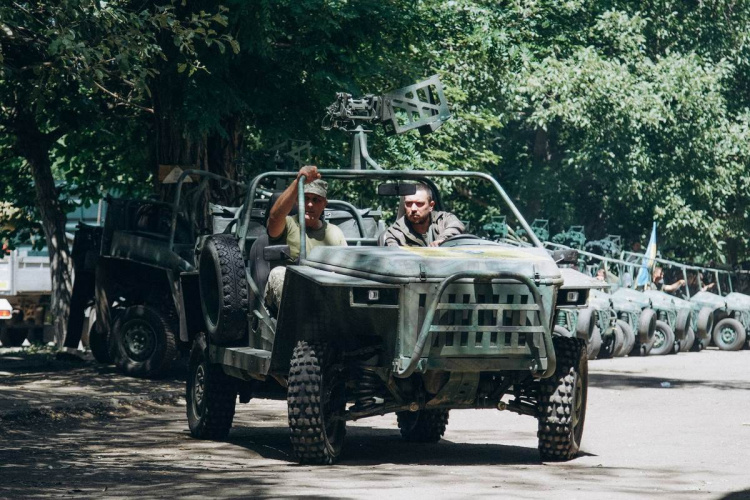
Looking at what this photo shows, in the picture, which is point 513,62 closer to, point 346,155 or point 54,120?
point 346,155

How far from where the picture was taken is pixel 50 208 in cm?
2456

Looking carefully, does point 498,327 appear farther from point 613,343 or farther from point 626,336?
point 626,336

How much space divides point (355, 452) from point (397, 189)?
1.94 meters

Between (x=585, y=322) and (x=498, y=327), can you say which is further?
(x=585, y=322)

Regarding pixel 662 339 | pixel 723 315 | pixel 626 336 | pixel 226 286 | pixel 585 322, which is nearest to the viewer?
pixel 226 286

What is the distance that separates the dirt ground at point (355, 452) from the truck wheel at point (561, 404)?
0.16m

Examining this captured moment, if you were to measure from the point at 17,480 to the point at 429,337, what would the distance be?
2.54 m

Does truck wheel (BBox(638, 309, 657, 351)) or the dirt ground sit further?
truck wheel (BBox(638, 309, 657, 351))

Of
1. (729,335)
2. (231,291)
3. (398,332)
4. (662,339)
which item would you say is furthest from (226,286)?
(729,335)

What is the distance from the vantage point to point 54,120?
21094mm

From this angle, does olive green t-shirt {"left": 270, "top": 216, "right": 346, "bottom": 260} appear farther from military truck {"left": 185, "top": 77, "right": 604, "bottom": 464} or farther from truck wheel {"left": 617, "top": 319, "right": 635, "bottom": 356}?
truck wheel {"left": 617, "top": 319, "right": 635, "bottom": 356}

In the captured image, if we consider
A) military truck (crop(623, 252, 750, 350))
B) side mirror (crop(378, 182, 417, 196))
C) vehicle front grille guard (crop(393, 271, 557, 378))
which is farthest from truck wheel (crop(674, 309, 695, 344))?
vehicle front grille guard (crop(393, 271, 557, 378))

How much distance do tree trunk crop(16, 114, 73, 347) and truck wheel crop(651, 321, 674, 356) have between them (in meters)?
10.8

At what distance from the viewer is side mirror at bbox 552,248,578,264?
10.2m
